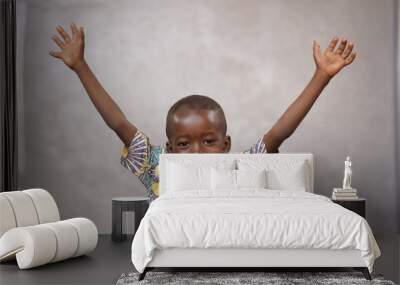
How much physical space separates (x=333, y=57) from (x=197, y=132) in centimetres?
165

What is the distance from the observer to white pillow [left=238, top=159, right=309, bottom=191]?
5.88 metres

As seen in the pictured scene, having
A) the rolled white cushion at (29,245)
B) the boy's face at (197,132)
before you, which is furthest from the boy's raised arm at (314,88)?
the rolled white cushion at (29,245)

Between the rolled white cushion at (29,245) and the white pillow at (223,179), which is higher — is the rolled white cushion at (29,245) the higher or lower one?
the lower one

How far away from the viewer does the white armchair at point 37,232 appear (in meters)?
4.88

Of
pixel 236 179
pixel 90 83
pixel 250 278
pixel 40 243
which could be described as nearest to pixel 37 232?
pixel 40 243

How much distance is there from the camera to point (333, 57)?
6.69 m

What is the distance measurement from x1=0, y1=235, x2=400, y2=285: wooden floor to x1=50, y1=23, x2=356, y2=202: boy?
119cm

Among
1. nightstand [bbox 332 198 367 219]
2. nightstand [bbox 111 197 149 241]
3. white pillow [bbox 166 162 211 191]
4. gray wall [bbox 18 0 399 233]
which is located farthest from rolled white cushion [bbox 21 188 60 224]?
nightstand [bbox 332 198 367 219]

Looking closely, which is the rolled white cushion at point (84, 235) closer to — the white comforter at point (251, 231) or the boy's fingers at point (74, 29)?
the white comforter at point (251, 231)

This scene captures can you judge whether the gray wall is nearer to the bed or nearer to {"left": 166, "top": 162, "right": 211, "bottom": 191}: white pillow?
{"left": 166, "top": 162, "right": 211, "bottom": 191}: white pillow

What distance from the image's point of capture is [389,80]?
22.9ft

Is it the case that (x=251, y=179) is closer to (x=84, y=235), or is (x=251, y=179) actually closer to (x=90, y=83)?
(x=84, y=235)

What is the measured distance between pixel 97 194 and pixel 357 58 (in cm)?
326

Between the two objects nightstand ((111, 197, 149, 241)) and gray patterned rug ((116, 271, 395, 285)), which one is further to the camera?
nightstand ((111, 197, 149, 241))
